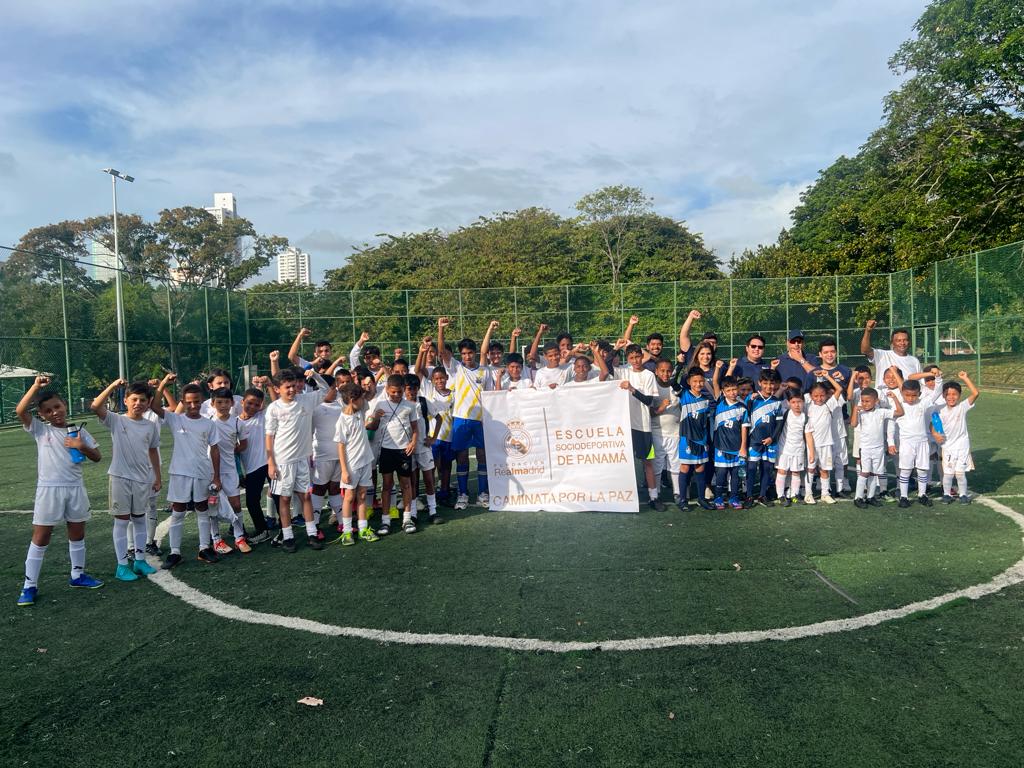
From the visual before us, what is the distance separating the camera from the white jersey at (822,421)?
7.64 meters

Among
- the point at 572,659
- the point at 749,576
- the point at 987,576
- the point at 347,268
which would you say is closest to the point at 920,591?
the point at 987,576

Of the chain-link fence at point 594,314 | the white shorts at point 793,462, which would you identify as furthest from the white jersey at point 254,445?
the chain-link fence at point 594,314

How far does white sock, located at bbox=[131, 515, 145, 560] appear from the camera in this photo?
5.88 m

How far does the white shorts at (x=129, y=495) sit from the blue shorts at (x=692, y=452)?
16.6ft

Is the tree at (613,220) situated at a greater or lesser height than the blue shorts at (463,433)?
greater

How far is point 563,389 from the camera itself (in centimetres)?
809

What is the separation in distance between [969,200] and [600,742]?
2413 centimetres

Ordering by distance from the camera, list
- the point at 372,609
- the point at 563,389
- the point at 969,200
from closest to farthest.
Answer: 1. the point at 372,609
2. the point at 563,389
3. the point at 969,200

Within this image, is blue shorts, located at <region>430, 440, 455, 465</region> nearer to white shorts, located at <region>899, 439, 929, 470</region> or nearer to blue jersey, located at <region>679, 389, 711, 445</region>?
blue jersey, located at <region>679, 389, 711, 445</region>

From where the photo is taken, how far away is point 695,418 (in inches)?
302

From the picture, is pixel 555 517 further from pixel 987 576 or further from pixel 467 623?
pixel 987 576

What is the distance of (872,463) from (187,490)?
261 inches

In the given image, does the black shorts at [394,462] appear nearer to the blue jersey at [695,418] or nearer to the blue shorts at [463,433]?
the blue shorts at [463,433]

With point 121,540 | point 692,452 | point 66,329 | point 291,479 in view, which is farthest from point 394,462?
point 66,329
